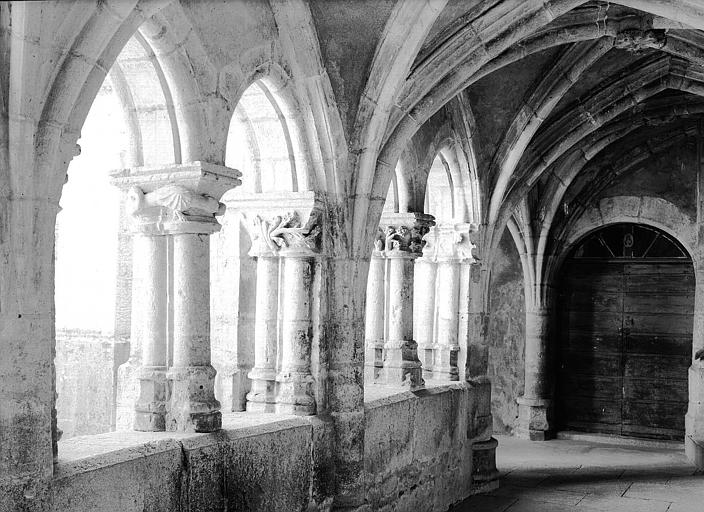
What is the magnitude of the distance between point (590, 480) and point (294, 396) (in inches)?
163

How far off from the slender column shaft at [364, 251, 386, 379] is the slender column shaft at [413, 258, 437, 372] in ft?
2.52

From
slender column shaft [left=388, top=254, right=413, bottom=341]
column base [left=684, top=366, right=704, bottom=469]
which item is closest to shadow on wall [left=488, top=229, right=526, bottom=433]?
column base [left=684, top=366, right=704, bottom=469]

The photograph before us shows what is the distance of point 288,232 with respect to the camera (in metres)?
5.15

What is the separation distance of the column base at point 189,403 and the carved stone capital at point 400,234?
2681 millimetres

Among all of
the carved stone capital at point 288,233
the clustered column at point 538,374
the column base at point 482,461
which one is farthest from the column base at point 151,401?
the clustered column at point 538,374

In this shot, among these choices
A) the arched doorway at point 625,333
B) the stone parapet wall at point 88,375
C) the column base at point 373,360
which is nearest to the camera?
the stone parapet wall at point 88,375

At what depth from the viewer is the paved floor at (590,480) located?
713 cm

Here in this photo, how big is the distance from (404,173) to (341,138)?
5.01 feet

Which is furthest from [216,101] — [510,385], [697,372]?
[510,385]

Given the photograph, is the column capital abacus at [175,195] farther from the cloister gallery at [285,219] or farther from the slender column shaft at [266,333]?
the slender column shaft at [266,333]

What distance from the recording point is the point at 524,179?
27.1 ft

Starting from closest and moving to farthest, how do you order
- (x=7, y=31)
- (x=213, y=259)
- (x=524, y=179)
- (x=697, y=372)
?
1. (x=7, y=31)
2. (x=213, y=259)
3. (x=524, y=179)
4. (x=697, y=372)

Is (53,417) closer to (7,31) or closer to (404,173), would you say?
(7,31)

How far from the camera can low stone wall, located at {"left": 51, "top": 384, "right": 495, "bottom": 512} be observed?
3598 mm
